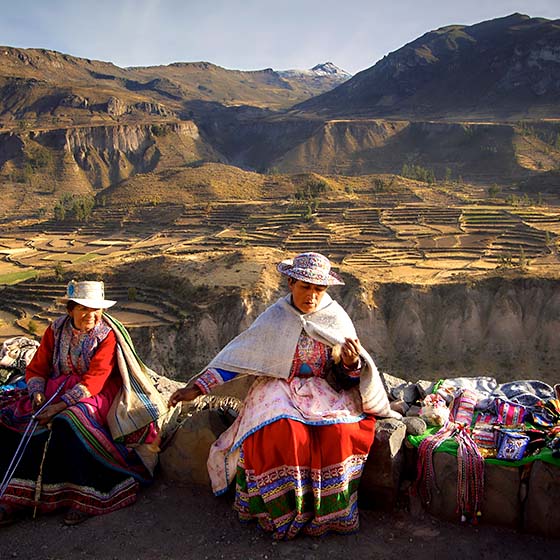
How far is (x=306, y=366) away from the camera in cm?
377

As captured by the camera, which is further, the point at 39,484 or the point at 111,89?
the point at 111,89

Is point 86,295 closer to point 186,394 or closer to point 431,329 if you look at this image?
point 186,394

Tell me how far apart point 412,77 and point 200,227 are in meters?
70.3

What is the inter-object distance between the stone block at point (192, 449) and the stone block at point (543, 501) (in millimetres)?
2197

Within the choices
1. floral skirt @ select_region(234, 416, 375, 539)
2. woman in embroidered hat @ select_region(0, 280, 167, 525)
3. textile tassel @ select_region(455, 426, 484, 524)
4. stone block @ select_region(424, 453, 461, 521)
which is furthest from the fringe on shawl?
textile tassel @ select_region(455, 426, 484, 524)

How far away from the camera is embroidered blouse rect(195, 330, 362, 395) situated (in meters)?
3.75

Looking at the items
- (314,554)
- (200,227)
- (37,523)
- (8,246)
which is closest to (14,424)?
(37,523)

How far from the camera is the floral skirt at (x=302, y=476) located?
3.36m

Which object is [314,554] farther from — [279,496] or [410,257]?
[410,257]

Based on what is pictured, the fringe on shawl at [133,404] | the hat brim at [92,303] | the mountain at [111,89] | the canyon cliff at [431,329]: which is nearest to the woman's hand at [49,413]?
the fringe on shawl at [133,404]

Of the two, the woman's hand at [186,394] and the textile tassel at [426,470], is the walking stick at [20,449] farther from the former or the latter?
the textile tassel at [426,470]

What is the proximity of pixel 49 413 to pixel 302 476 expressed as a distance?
74.0 inches

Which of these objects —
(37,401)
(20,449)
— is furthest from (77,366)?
(20,449)

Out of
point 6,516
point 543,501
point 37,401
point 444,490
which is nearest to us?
point 543,501
